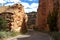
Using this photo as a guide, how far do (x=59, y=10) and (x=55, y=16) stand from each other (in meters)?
2.73

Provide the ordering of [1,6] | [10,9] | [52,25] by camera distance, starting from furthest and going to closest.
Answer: [1,6] → [10,9] → [52,25]

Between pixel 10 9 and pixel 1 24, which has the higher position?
pixel 10 9

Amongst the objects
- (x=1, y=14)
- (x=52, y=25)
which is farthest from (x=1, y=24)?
→ (x=52, y=25)

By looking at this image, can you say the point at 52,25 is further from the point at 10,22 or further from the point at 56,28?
the point at 10,22

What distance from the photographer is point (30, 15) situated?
2869 inches

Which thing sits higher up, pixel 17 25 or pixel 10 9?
pixel 10 9

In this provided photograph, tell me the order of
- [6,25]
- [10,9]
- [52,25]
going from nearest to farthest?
[6,25]
[52,25]
[10,9]

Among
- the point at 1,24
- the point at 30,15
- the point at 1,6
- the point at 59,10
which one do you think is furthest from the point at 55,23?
the point at 30,15

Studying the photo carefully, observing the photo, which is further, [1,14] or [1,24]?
[1,14]

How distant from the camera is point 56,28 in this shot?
74.9ft

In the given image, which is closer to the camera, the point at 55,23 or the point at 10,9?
the point at 55,23

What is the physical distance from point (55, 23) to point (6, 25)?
6.72 metres

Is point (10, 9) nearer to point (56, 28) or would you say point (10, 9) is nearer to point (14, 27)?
point (14, 27)

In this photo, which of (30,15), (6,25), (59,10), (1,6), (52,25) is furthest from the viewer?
(30,15)
